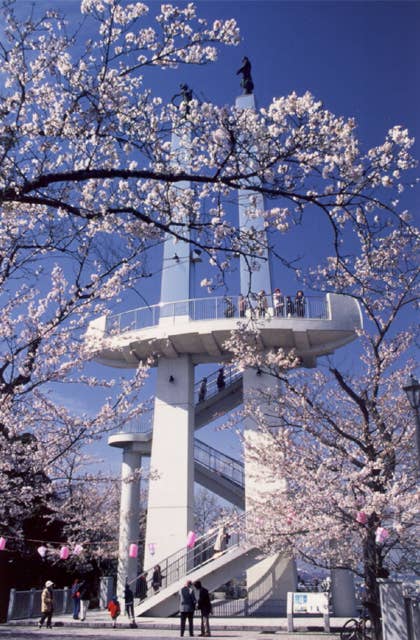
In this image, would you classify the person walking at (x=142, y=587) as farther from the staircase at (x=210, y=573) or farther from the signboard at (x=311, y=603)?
the signboard at (x=311, y=603)

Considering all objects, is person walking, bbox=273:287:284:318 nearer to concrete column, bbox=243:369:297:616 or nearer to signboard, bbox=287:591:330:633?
concrete column, bbox=243:369:297:616

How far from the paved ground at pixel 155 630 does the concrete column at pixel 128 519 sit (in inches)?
188

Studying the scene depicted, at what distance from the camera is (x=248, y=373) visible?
22.3 m

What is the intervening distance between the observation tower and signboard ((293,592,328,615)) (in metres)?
4.69

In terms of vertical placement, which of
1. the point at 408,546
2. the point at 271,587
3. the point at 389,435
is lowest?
the point at 271,587

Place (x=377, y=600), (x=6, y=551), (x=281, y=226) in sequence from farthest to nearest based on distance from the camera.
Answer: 1. (x=6, y=551)
2. (x=377, y=600)
3. (x=281, y=226)

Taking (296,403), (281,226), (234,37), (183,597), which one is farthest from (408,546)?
(234,37)

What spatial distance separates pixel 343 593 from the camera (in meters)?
17.8

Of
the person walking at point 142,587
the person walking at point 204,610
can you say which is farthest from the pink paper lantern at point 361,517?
the person walking at point 142,587

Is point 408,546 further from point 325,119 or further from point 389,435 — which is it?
point 325,119

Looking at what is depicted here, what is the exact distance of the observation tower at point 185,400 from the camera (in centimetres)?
2067

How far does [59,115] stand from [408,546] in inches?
430

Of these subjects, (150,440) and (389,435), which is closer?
(389,435)

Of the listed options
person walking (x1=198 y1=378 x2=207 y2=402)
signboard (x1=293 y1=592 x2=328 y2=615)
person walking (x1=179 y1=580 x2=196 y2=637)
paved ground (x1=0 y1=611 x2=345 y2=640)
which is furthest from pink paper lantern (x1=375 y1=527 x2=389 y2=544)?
person walking (x1=198 y1=378 x2=207 y2=402)
